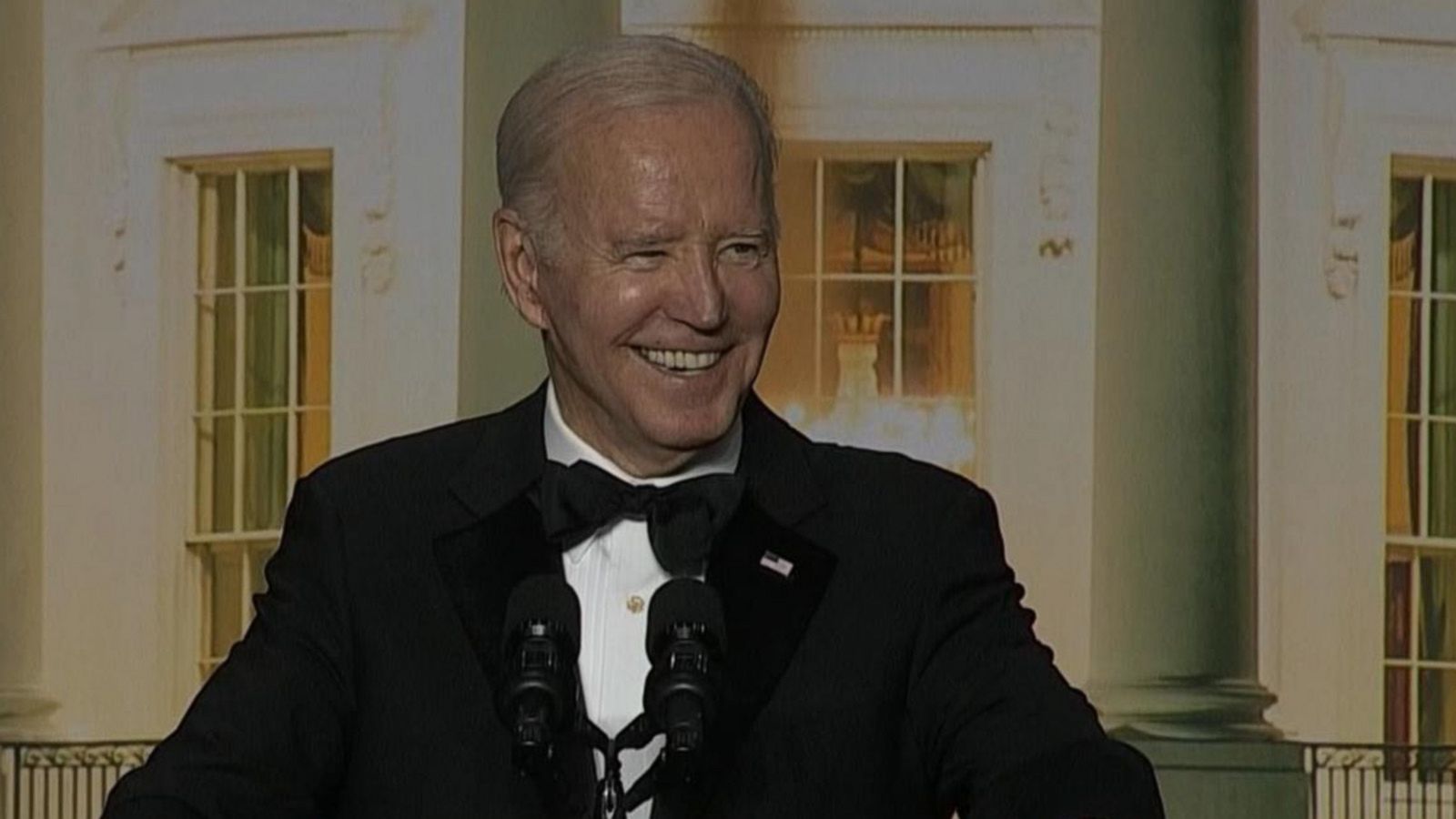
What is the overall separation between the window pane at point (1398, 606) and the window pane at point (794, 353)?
0.95m

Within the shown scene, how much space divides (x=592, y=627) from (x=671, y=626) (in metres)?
0.33

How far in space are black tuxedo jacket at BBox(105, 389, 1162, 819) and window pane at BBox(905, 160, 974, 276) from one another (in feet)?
7.88

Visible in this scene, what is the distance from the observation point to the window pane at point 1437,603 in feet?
15.5

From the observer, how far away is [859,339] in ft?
15.6

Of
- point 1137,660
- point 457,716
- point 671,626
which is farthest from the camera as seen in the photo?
point 1137,660

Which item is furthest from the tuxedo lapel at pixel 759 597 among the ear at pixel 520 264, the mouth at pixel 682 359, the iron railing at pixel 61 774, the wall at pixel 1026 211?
the iron railing at pixel 61 774

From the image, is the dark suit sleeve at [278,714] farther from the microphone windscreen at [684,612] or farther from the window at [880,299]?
the window at [880,299]

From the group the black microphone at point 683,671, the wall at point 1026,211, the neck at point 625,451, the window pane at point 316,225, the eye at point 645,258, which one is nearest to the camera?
the black microphone at point 683,671

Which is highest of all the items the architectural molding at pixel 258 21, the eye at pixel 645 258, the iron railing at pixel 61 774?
the architectural molding at pixel 258 21

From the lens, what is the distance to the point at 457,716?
2.18 meters

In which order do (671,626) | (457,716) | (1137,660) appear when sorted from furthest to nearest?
(1137,660) → (457,716) → (671,626)

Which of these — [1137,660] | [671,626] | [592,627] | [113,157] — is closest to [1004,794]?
[671,626]

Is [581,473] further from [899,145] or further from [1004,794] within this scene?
[899,145]

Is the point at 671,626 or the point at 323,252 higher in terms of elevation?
the point at 323,252
